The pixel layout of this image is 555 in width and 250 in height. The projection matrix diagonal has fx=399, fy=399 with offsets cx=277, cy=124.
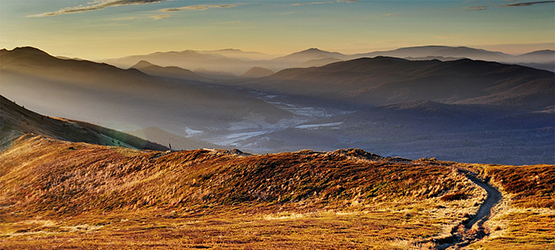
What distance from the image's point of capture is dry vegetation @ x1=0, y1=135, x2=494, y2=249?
917 inches

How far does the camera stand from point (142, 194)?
41719 mm

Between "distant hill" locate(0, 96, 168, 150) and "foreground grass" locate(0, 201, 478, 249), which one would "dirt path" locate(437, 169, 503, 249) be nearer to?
"foreground grass" locate(0, 201, 478, 249)

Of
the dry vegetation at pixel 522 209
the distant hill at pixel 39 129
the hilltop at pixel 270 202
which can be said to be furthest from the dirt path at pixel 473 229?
the distant hill at pixel 39 129

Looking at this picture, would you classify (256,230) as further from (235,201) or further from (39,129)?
(39,129)

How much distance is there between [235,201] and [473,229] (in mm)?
19650

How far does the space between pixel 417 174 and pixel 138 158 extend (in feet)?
114

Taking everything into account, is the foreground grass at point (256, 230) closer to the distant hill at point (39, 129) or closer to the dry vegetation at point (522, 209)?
the dry vegetation at point (522, 209)

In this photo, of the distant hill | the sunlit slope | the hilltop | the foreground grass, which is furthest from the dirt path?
the distant hill

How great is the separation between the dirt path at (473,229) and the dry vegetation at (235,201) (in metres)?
0.53

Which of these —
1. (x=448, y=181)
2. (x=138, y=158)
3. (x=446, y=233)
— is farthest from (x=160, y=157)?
(x=446, y=233)

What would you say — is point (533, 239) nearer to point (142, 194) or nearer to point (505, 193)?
point (505, 193)

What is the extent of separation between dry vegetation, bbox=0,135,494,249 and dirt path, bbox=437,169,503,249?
0.53m

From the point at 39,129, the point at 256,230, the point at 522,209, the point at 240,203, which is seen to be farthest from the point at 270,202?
the point at 39,129

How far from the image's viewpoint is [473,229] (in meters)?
20.9
